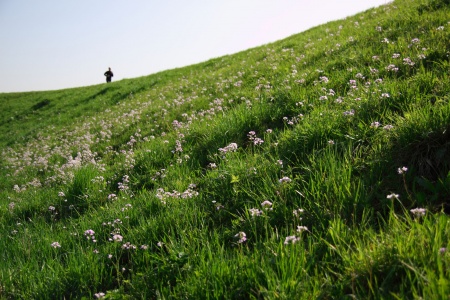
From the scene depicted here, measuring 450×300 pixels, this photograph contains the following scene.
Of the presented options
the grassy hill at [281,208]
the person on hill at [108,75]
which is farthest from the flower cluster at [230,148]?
the person on hill at [108,75]

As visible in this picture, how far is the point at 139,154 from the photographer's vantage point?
21.9ft

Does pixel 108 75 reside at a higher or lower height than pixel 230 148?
higher

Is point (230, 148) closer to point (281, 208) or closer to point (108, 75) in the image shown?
point (281, 208)

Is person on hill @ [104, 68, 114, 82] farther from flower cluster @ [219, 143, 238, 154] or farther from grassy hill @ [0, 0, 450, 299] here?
flower cluster @ [219, 143, 238, 154]

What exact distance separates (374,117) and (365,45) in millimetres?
4689

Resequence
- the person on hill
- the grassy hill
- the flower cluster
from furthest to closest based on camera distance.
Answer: the person on hill < the flower cluster < the grassy hill

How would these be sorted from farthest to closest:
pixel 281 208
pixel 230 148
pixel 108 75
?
1. pixel 108 75
2. pixel 230 148
3. pixel 281 208

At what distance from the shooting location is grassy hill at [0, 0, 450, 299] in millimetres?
2324

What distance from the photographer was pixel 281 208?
126 inches

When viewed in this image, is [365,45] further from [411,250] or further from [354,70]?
[411,250]

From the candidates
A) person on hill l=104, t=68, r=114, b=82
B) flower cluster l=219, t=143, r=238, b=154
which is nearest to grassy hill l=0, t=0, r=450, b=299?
flower cluster l=219, t=143, r=238, b=154

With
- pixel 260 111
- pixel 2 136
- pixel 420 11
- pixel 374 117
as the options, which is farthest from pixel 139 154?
pixel 2 136

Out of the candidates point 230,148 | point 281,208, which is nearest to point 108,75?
point 230,148

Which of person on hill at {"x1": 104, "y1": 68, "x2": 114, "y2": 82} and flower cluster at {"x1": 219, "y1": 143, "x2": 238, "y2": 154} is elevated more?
person on hill at {"x1": 104, "y1": 68, "x2": 114, "y2": 82}
